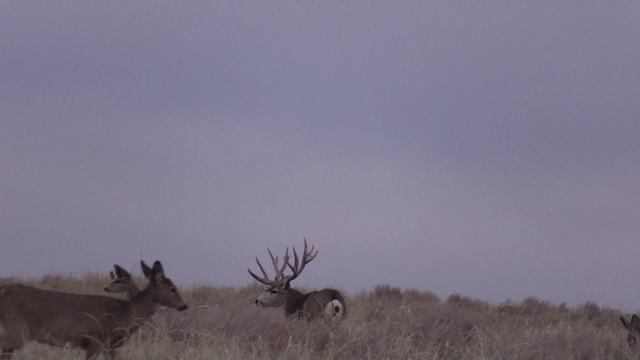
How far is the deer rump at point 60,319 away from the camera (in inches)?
310

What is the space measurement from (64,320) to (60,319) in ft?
0.13

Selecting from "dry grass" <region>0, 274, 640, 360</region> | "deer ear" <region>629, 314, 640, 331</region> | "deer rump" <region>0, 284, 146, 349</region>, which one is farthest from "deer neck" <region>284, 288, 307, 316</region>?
"deer rump" <region>0, 284, 146, 349</region>

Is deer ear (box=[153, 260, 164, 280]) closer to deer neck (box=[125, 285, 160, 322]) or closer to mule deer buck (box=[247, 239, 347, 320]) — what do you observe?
deer neck (box=[125, 285, 160, 322])

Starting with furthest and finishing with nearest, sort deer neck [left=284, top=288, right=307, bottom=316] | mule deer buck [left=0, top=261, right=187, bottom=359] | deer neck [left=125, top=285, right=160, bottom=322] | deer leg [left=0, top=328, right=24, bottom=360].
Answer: deer neck [left=284, top=288, right=307, bottom=316] < deer neck [left=125, top=285, right=160, bottom=322] < mule deer buck [left=0, top=261, right=187, bottom=359] < deer leg [left=0, top=328, right=24, bottom=360]

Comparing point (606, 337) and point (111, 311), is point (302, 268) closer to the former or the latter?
point (606, 337)

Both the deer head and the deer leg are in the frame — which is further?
the deer head

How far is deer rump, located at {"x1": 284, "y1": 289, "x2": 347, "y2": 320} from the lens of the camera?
1523cm

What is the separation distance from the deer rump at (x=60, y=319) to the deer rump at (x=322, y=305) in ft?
20.9

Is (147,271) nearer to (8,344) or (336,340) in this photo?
(8,344)

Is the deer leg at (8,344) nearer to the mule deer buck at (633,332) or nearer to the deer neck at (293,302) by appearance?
the mule deer buck at (633,332)

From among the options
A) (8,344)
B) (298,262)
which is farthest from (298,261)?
(8,344)

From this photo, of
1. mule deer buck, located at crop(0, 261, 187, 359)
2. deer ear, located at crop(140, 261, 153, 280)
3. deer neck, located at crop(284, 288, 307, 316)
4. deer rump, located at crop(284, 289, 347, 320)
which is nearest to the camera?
mule deer buck, located at crop(0, 261, 187, 359)

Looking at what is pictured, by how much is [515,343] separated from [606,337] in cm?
207

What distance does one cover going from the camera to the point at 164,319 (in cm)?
1066
